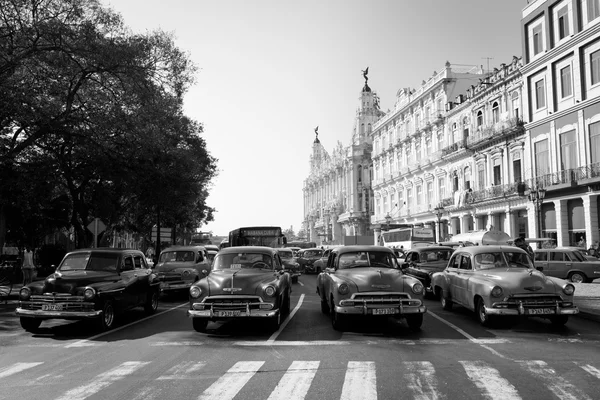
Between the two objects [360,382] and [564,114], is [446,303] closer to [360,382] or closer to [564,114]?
[360,382]

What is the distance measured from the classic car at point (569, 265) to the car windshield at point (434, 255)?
249 inches

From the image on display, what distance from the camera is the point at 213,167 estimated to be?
3819cm

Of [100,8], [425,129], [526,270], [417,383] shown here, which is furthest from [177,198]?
[425,129]

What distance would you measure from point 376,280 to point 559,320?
12.9 feet

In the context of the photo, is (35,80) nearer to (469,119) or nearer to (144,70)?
(144,70)

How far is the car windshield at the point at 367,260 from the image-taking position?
448 inches

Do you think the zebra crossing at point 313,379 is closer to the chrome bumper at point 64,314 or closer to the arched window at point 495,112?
the chrome bumper at point 64,314

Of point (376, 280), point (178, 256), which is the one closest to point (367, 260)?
point (376, 280)

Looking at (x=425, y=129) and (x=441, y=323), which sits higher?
(x=425, y=129)

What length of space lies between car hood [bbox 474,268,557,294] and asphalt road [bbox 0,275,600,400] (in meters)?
0.82

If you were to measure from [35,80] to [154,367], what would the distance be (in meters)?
13.6

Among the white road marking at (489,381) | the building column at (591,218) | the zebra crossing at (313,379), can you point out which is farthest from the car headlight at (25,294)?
the building column at (591,218)

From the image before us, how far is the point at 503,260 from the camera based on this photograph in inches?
455

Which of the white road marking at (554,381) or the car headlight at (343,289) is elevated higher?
the car headlight at (343,289)
